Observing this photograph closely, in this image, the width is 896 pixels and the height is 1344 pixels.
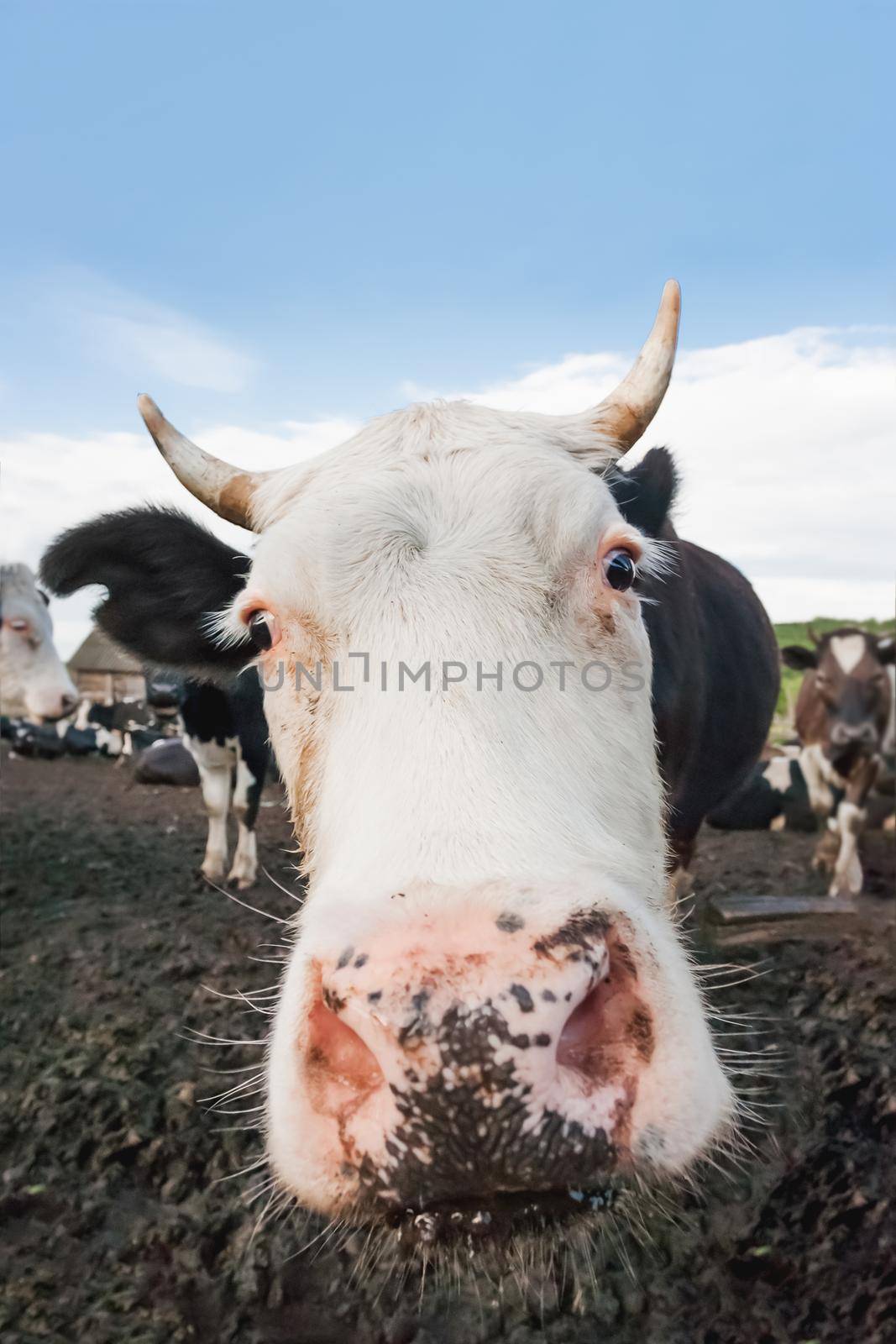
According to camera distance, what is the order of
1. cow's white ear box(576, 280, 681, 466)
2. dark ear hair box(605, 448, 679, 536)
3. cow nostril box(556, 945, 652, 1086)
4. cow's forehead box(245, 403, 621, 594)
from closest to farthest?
1. cow nostril box(556, 945, 652, 1086)
2. cow's forehead box(245, 403, 621, 594)
3. cow's white ear box(576, 280, 681, 466)
4. dark ear hair box(605, 448, 679, 536)

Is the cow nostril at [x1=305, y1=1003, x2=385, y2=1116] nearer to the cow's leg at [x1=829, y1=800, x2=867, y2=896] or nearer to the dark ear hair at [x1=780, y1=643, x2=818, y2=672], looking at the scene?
the cow's leg at [x1=829, y1=800, x2=867, y2=896]

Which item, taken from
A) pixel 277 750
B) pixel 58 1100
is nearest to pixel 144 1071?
pixel 58 1100

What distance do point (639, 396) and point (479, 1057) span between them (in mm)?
2461

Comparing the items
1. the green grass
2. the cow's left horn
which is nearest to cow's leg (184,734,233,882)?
the cow's left horn

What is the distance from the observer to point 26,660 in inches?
433

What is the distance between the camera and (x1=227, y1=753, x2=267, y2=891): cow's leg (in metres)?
7.73

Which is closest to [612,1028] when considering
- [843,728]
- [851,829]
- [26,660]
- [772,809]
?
[851,829]

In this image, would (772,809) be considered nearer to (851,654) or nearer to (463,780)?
(851,654)

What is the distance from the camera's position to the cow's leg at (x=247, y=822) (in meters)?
7.73

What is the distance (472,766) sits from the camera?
1745mm

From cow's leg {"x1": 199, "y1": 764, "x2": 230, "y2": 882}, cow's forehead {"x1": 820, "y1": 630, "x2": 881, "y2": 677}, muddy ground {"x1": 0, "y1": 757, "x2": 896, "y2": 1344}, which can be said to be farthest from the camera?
cow's forehead {"x1": 820, "y1": 630, "x2": 881, "y2": 677}

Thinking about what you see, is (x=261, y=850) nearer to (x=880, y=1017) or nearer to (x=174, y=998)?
(x=174, y=998)

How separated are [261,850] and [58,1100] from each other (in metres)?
5.41

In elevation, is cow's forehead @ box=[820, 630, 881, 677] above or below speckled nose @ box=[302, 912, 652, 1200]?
above
